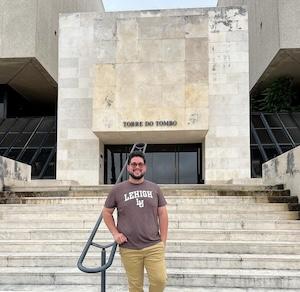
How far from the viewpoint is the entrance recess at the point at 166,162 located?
65.3 feet

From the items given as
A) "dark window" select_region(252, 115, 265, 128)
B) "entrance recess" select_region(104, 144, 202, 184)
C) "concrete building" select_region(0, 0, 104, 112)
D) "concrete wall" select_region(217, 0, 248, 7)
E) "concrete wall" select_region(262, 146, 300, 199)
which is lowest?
"concrete wall" select_region(262, 146, 300, 199)

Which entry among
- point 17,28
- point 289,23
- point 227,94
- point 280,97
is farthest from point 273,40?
point 17,28

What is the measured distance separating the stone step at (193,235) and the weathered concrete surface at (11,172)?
3.66 m

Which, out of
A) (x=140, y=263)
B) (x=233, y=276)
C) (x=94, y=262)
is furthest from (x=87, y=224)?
(x=140, y=263)

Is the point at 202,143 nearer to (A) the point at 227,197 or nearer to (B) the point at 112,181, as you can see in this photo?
(B) the point at 112,181

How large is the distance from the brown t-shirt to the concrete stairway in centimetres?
169

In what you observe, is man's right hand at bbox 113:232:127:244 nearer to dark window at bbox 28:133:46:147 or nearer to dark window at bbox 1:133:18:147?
dark window at bbox 28:133:46:147

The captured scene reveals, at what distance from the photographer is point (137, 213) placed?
3.80m

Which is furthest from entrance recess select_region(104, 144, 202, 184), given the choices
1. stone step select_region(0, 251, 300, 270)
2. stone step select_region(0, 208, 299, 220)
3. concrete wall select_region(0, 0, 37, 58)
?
stone step select_region(0, 251, 300, 270)

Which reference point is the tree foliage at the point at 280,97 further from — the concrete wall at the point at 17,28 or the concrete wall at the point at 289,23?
the concrete wall at the point at 17,28

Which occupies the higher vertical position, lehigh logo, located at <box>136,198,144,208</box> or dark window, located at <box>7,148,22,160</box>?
dark window, located at <box>7,148,22,160</box>

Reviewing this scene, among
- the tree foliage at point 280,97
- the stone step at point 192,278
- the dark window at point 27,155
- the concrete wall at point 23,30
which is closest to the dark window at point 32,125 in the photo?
the dark window at point 27,155

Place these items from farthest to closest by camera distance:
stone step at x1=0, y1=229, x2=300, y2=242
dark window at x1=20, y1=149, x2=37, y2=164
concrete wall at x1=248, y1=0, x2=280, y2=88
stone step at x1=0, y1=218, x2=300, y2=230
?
1. concrete wall at x1=248, y1=0, x2=280, y2=88
2. dark window at x1=20, y1=149, x2=37, y2=164
3. stone step at x1=0, y1=218, x2=300, y2=230
4. stone step at x1=0, y1=229, x2=300, y2=242

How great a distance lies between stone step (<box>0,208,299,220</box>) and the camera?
25.5 ft
